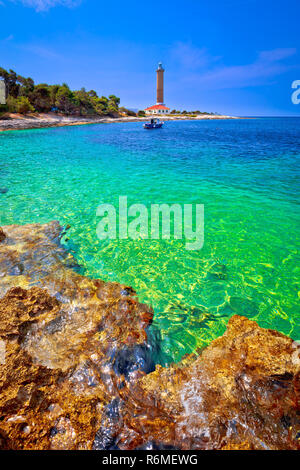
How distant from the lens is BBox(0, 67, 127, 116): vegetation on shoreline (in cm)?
5109

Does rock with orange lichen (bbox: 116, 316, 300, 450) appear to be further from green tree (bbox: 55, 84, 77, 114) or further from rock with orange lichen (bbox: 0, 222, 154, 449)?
green tree (bbox: 55, 84, 77, 114)

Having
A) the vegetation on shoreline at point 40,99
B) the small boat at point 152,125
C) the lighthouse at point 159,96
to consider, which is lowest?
the small boat at point 152,125

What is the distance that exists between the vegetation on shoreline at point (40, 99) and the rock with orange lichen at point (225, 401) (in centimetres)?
6446

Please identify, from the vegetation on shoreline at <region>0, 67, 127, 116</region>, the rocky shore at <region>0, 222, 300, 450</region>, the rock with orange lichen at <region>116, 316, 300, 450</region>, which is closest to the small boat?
the vegetation on shoreline at <region>0, 67, 127, 116</region>

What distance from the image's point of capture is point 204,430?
6.87 feet

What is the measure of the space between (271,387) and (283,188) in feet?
37.5

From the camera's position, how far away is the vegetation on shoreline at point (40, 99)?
5109cm

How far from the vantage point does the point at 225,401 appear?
2.37m

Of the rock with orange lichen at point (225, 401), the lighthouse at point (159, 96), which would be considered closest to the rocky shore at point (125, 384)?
the rock with orange lichen at point (225, 401)

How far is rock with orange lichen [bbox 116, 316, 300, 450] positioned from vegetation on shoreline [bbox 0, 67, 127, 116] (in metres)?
64.5

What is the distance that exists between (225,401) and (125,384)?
3.82 ft

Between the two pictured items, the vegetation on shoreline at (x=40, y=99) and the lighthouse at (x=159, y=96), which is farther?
the lighthouse at (x=159, y=96)

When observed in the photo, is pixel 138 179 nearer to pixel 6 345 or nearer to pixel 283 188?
A: pixel 283 188

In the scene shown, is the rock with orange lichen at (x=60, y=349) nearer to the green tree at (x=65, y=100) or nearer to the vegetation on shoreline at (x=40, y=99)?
the vegetation on shoreline at (x=40, y=99)
